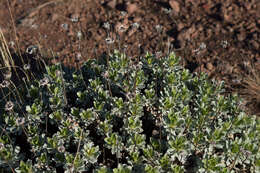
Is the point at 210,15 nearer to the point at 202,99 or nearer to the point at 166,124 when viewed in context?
the point at 202,99

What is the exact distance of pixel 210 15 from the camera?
20.5 ft

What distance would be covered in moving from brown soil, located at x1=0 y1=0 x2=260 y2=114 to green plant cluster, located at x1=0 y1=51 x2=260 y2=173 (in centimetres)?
173

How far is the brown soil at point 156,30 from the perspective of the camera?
18.0 ft

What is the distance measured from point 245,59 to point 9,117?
3907mm

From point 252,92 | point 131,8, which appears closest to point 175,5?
point 131,8

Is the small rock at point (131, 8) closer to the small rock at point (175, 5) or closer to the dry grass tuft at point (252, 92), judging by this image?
the small rock at point (175, 5)

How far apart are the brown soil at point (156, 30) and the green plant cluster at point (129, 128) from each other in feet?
5.67

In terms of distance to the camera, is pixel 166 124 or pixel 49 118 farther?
pixel 49 118

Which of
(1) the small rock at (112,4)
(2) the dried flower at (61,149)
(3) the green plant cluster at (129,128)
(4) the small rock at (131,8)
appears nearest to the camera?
(2) the dried flower at (61,149)

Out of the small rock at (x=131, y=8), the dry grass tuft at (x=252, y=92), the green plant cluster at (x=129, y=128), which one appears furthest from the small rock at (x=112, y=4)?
the green plant cluster at (x=129, y=128)

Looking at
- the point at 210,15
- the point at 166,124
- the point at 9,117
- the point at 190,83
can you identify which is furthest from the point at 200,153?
the point at 210,15

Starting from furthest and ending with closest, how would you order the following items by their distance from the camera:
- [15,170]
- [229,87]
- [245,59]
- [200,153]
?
[245,59] → [229,87] → [200,153] → [15,170]

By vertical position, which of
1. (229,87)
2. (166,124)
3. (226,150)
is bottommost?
(229,87)

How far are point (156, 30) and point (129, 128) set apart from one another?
366 centimetres
